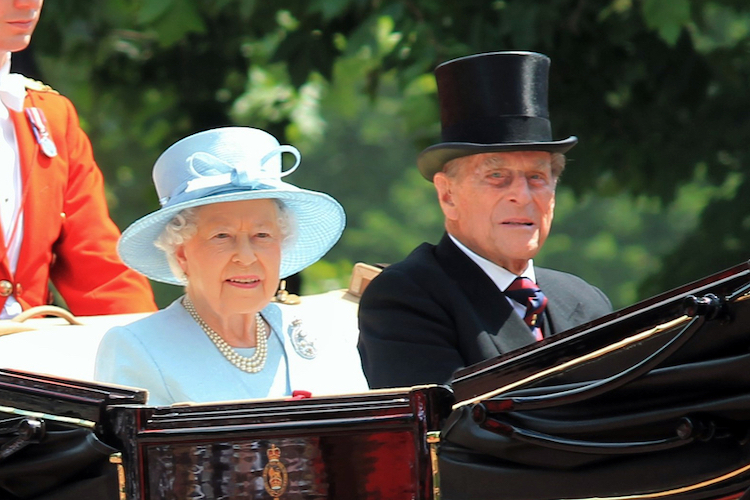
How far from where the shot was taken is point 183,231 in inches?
121

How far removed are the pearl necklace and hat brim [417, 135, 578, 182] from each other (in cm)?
64

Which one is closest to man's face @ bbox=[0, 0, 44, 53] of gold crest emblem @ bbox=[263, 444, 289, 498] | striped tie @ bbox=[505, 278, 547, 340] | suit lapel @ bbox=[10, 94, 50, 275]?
suit lapel @ bbox=[10, 94, 50, 275]

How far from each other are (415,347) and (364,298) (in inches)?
9.9

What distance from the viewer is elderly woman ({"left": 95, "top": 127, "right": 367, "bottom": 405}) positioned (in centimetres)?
296

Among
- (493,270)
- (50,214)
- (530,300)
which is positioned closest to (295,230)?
(493,270)

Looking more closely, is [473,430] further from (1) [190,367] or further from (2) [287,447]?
(1) [190,367]

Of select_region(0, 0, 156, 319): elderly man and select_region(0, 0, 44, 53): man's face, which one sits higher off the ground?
select_region(0, 0, 44, 53): man's face

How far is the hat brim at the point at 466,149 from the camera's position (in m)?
3.18

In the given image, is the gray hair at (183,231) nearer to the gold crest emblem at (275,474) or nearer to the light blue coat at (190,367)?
the light blue coat at (190,367)

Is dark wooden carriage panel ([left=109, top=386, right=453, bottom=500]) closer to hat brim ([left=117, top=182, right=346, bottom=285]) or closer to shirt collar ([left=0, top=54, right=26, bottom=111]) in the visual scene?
hat brim ([left=117, top=182, right=346, bottom=285])

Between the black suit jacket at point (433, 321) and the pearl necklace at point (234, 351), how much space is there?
25cm

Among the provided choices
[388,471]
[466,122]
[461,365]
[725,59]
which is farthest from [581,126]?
[388,471]

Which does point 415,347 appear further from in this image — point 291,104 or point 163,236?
point 291,104

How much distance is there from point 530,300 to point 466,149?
416 mm
